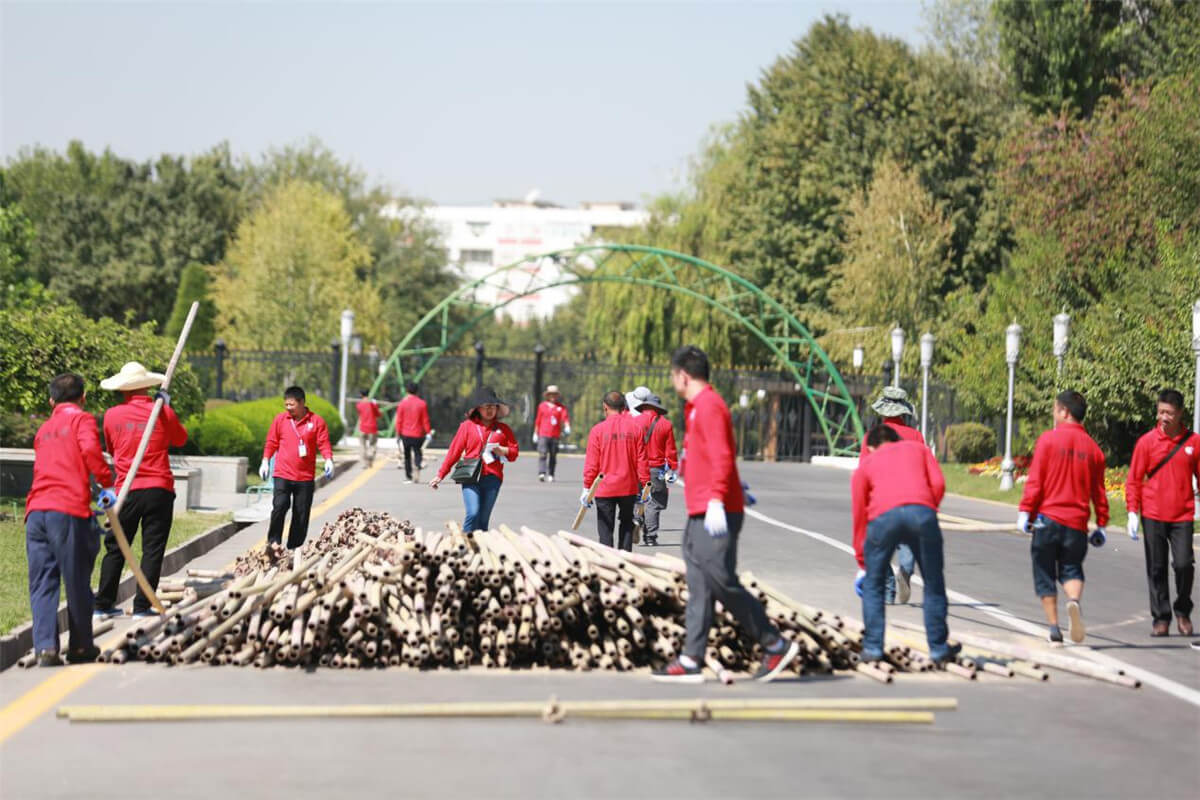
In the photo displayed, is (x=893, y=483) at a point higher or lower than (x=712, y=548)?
higher

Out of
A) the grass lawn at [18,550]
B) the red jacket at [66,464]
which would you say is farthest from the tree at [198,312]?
the red jacket at [66,464]

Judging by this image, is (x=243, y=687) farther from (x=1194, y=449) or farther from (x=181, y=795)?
(x=1194, y=449)

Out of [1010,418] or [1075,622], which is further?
[1010,418]

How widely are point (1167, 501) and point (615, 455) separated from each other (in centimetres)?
464

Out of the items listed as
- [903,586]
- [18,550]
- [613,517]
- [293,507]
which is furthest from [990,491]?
[18,550]

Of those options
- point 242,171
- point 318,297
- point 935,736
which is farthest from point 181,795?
point 242,171

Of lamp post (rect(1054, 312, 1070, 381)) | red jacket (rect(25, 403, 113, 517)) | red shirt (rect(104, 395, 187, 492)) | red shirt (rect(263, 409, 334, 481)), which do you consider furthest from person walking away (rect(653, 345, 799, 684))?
lamp post (rect(1054, 312, 1070, 381))

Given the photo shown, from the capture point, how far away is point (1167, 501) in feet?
38.8

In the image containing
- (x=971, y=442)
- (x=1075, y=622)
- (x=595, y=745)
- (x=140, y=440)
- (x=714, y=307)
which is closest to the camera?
(x=595, y=745)

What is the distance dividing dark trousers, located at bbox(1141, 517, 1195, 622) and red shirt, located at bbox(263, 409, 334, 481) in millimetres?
7550

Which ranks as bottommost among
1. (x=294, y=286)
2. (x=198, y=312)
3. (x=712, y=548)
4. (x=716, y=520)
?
(x=712, y=548)

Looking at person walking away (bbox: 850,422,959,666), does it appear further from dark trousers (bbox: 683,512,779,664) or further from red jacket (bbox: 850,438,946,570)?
dark trousers (bbox: 683,512,779,664)

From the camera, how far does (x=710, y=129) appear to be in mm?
64812

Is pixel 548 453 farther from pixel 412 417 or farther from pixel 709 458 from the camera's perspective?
pixel 709 458
